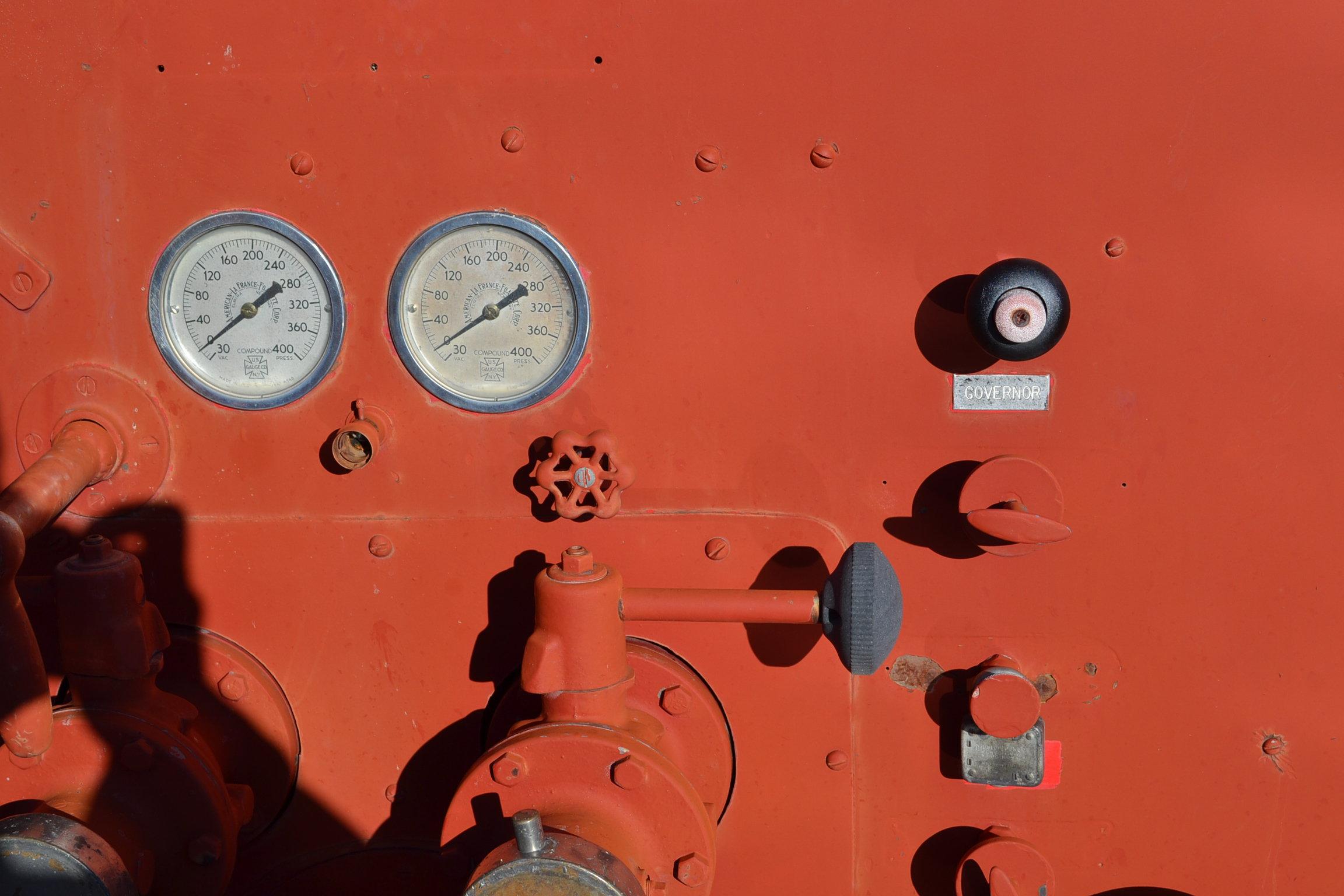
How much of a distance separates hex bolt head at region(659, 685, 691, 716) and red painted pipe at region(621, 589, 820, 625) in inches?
5.9

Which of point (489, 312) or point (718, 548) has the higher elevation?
point (489, 312)

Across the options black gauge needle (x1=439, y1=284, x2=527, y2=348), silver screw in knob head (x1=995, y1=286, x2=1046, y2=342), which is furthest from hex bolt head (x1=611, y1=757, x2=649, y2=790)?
silver screw in knob head (x1=995, y1=286, x2=1046, y2=342)

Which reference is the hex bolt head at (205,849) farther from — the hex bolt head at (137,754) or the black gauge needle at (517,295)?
the black gauge needle at (517,295)

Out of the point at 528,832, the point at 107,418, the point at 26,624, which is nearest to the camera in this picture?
the point at 528,832

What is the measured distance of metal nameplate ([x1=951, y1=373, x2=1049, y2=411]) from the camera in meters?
1.27

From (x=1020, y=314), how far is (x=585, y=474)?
0.67 meters

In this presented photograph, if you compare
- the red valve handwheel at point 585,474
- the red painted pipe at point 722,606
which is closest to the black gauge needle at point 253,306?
the red valve handwheel at point 585,474

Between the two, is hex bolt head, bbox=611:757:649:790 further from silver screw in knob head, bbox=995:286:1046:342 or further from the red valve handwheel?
silver screw in knob head, bbox=995:286:1046:342

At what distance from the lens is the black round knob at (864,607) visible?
1.16m

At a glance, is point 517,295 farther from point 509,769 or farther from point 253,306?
point 509,769

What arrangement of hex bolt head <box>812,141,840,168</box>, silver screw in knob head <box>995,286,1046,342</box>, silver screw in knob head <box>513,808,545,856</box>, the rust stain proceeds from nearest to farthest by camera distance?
silver screw in knob head <box>513,808,545,856</box> → silver screw in knob head <box>995,286,1046,342</box> → hex bolt head <box>812,141,840,168</box> → the rust stain

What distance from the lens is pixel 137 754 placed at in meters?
1.20

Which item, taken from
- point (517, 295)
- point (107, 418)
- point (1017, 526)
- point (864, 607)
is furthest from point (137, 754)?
point (1017, 526)

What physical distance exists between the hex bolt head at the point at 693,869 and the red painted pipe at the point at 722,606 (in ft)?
1.11
